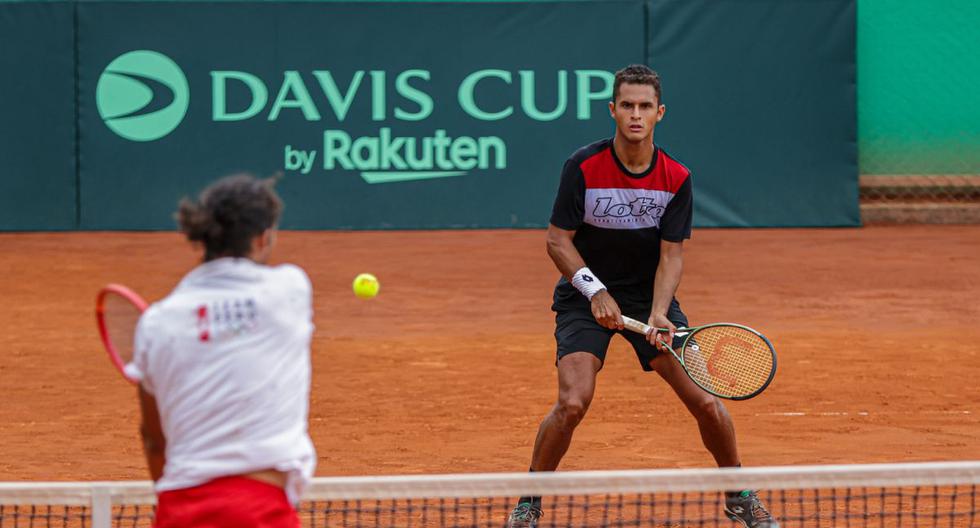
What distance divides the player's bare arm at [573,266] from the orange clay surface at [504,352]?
145cm

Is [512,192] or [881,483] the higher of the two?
[512,192]

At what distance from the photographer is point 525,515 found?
533 centimetres

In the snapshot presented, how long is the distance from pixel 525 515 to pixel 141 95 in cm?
1157

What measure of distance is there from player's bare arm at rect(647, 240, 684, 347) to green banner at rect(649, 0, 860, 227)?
33.9 ft

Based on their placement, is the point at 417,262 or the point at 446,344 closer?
the point at 446,344

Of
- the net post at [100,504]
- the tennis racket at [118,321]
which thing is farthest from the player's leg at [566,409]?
the tennis racket at [118,321]

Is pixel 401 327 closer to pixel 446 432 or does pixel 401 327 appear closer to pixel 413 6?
pixel 446 432

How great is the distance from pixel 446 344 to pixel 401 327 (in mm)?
810

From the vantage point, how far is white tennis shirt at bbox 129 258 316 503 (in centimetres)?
292

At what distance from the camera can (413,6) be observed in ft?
52.1

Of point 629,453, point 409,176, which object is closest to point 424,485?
point 629,453

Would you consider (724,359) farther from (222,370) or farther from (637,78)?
(222,370)

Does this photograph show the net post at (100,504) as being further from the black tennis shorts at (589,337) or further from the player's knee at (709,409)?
A: the player's knee at (709,409)

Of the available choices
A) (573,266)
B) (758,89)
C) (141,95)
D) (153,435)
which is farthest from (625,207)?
(141,95)
